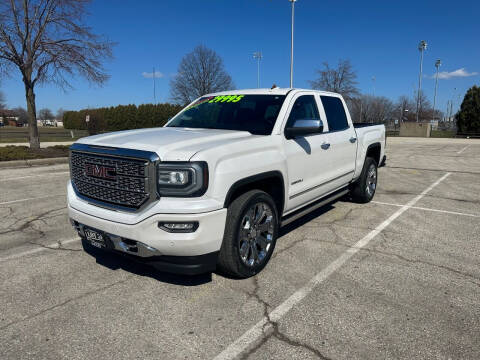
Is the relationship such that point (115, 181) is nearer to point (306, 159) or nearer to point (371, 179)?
point (306, 159)

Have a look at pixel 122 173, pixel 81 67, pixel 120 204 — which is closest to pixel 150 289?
pixel 120 204

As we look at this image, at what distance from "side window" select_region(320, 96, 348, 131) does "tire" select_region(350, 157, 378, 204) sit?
1155 mm

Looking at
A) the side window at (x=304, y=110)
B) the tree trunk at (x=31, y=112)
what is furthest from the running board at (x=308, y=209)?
the tree trunk at (x=31, y=112)

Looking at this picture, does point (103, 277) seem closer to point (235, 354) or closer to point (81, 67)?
point (235, 354)

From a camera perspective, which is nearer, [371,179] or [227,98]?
[227,98]

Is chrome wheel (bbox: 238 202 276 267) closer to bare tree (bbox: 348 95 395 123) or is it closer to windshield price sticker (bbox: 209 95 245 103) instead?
windshield price sticker (bbox: 209 95 245 103)

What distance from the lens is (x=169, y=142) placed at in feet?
10.2

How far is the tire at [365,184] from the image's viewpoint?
20.7ft

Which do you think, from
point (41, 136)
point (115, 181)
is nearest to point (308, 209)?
point (115, 181)

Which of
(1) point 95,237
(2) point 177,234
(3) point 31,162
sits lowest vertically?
(3) point 31,162

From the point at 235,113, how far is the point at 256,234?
161 centimetres

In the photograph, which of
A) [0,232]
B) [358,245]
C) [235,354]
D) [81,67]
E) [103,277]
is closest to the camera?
[235,354]

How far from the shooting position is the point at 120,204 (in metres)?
3.10

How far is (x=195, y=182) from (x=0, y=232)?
3.69 meters
